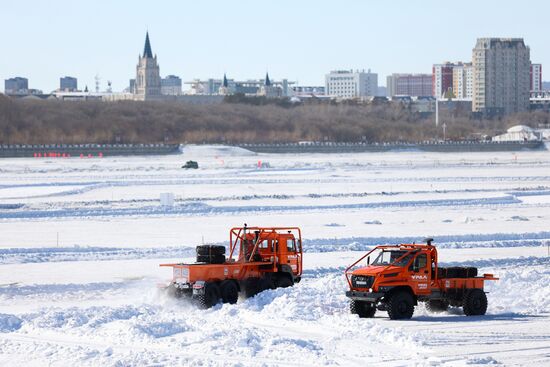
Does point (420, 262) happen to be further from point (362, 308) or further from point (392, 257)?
point (362, 308)

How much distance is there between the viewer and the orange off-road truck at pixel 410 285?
2217 centimetres

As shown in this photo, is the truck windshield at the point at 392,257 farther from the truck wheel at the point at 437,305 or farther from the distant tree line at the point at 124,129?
the distant tree line at the point at 124,129

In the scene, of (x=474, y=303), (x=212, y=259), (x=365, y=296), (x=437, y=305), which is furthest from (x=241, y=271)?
(x=474, y=303)

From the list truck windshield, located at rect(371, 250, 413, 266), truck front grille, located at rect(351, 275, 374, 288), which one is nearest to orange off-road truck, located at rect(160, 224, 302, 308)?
truck front grille, located at rect(351, 275, 374, 288)

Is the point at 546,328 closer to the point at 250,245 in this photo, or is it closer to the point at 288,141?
the point at 250,245

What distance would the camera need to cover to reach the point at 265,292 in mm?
24344

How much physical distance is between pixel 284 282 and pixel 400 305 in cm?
392

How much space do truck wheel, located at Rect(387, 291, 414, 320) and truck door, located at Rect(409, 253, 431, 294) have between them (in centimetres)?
30

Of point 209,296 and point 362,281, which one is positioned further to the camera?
point 209,296

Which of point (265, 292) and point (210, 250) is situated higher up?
point (210, 250)

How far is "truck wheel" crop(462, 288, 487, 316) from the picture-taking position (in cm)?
2306

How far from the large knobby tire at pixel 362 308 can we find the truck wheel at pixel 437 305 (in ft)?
5.07

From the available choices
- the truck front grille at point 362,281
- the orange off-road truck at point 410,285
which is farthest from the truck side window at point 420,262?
the truck front grille at point 362,281

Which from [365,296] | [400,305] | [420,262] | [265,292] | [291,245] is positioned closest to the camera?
[365,296]
